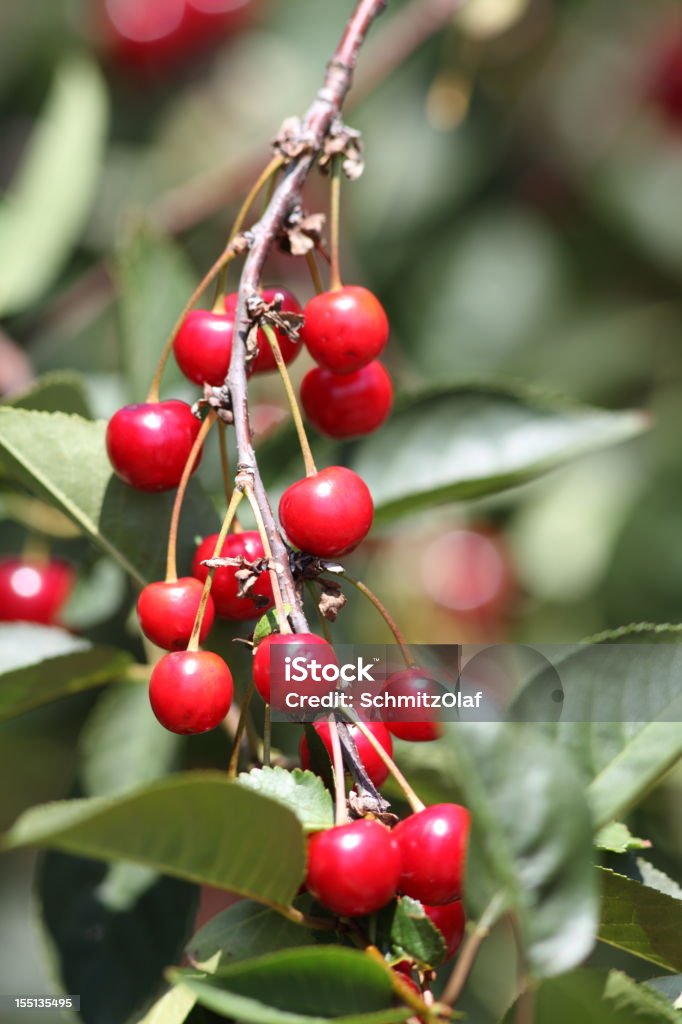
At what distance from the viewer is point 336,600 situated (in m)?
1.01

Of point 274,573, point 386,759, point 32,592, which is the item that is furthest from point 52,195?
point 386,759

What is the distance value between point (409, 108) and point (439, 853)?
230 cm

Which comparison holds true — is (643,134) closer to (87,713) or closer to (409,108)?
(409,108)

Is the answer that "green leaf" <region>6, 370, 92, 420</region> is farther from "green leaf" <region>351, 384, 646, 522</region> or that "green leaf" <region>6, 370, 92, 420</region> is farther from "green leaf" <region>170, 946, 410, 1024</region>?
"green leaf" <region>170, 946, 410, 1024</region>

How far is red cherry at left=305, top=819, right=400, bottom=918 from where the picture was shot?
82 cm

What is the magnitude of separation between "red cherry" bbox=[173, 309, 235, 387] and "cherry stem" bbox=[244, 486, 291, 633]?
19cm

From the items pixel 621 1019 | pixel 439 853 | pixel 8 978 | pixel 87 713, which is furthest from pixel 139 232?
pixel 8 978

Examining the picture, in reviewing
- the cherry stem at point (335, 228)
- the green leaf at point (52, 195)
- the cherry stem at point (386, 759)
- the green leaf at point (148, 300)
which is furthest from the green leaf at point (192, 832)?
the green leaf at point (52, 195)

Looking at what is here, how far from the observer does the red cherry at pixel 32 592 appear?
1.66 meters

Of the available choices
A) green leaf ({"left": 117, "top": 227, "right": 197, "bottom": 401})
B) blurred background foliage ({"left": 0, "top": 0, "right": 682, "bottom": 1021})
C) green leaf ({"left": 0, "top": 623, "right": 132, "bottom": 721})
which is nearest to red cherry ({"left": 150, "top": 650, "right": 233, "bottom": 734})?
green leaf ({"left": 0, "top": 623, "right": 132, "bottom": 721})

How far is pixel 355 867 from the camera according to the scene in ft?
2.70

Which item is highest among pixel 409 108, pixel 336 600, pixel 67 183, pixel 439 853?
pixel 409 108

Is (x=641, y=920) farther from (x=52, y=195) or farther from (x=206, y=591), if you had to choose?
(x=52, y=195)

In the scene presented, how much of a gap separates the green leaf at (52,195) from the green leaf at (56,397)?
0.58m
